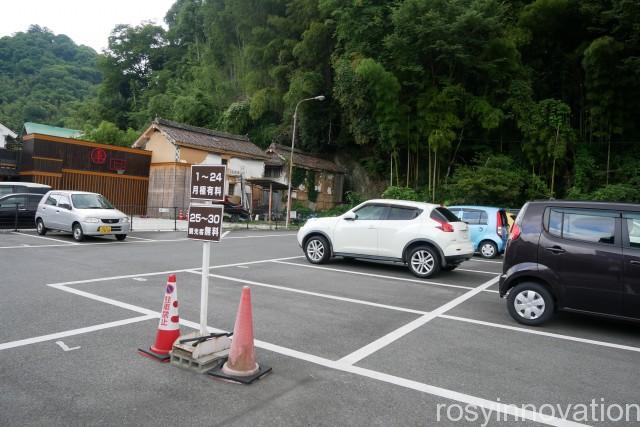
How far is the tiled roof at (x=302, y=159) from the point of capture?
3566cm

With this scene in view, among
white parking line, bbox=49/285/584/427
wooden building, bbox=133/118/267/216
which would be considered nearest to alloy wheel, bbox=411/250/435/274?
white parking line, bbox=49/285/584/427

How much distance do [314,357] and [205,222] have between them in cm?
180

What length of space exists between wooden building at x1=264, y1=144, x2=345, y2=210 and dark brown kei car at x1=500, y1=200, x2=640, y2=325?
97.1ft

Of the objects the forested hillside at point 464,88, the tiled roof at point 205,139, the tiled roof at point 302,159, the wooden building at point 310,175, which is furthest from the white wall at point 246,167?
the forested hillside at point 464,88

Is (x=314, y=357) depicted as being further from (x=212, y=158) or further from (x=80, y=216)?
(x=212, y=158)

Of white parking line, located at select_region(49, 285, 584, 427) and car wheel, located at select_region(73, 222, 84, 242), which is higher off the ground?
car wheel, located at select_region(73, 222, 84, 242)

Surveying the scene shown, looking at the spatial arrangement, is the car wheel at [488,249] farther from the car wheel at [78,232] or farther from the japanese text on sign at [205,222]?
the car wheel at [78,232]

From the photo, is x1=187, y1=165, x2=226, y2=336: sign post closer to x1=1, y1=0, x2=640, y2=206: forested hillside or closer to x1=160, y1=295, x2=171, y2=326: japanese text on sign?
x1=160, y1=295, x2=171, y2=326: japanese text on sign

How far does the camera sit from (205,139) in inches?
1246

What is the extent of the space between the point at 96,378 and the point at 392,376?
2.65 m

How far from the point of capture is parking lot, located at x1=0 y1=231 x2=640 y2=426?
10.9 ft

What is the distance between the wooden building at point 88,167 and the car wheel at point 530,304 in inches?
832

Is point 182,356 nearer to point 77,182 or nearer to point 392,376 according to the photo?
point 392,376

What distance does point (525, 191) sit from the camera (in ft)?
83.8
